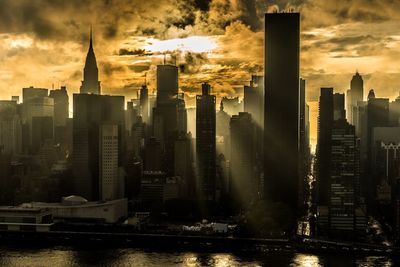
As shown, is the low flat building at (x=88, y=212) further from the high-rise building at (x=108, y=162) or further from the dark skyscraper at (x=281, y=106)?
the dark skyscraper at (x=281, y=106)

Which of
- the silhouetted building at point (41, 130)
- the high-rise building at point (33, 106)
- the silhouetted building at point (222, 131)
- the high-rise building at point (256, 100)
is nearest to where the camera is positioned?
the high-rise building at point (256, 100)

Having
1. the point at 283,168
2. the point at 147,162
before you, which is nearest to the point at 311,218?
the point at 283,168

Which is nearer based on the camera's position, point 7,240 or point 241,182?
point 7,240

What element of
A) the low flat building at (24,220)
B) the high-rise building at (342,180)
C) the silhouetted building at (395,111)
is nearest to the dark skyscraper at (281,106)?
the high-rise building at (342,180)

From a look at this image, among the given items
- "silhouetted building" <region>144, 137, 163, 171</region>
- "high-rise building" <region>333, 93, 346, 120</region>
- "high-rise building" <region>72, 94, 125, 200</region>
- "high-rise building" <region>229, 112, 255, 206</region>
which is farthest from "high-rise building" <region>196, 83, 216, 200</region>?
"high-rise building" <region>333, 93, 346, 120</region>

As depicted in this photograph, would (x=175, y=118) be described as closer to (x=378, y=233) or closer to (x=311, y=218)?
(x=311, y=218)

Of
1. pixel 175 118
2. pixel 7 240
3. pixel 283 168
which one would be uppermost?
pixel 175 118
